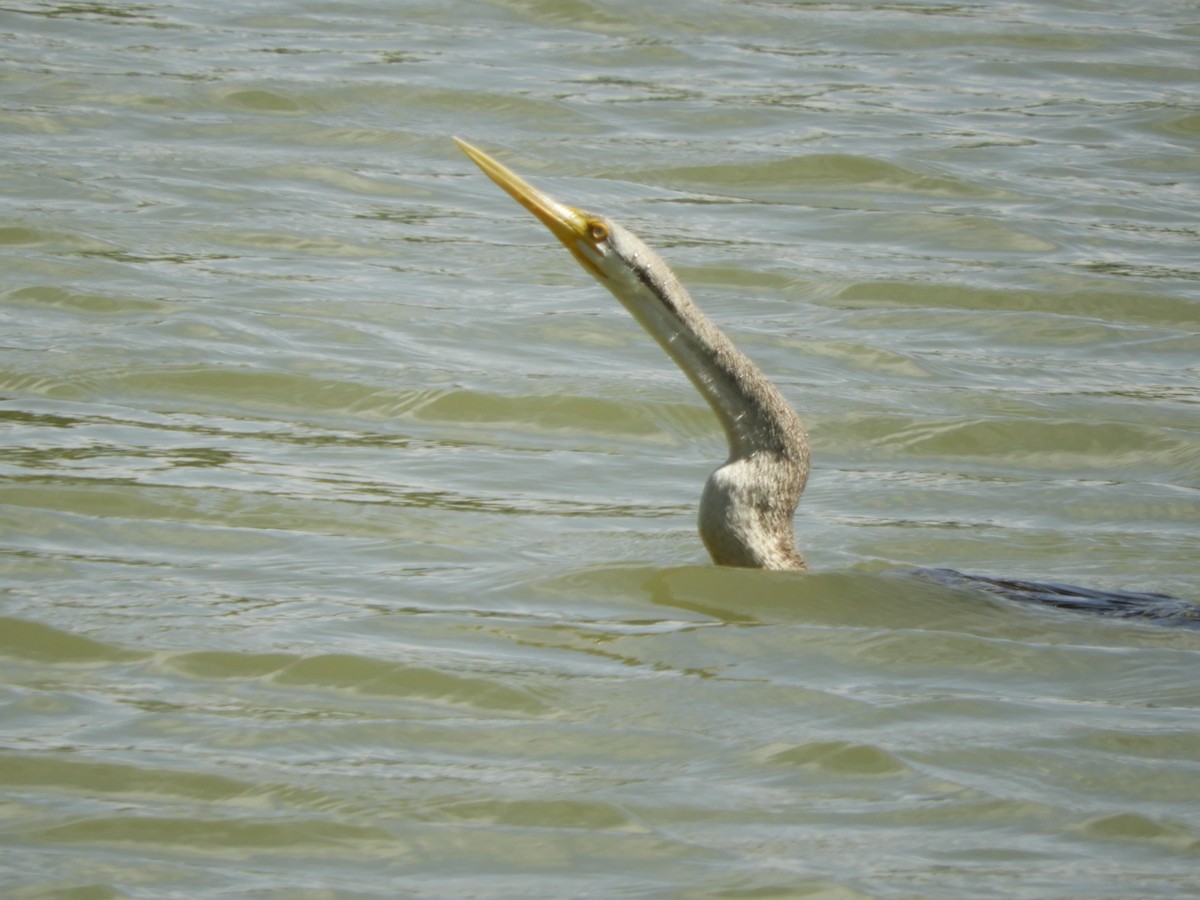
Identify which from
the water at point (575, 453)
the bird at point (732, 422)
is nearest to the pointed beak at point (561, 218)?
the bird at point (732, 422)

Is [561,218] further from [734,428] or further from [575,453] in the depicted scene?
[575,453]

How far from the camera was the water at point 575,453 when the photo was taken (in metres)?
3.98

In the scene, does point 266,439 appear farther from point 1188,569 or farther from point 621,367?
point 1188,569

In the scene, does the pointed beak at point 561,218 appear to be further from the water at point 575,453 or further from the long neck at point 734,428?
the water at point 575,453

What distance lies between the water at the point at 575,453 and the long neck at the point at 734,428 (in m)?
0.14

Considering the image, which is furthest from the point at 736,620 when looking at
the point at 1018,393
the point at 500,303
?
the point at 500,303

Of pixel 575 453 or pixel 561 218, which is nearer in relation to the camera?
pixel 561 218

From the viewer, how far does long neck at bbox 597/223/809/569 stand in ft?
17.8

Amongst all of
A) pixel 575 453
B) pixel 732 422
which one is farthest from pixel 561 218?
pixel 575 453

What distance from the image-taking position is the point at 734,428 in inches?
218

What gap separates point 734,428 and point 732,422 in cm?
2

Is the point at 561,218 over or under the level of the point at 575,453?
over

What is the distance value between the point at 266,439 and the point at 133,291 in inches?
58.4

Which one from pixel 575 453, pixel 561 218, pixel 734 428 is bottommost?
pixel 575 453
